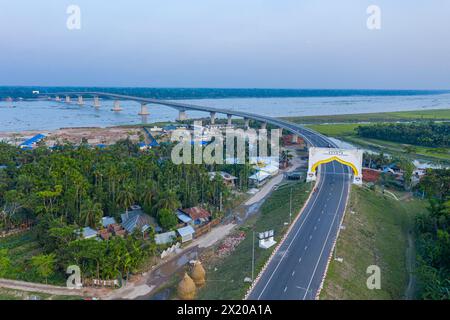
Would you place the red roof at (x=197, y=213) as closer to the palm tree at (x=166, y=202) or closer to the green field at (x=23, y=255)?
the palm tree at (x=166, y=202)

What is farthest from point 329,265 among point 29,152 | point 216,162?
point 29,152

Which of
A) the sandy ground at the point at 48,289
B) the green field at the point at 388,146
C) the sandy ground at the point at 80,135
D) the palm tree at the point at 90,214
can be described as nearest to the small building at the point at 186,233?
the palm tree at the point at 90,214

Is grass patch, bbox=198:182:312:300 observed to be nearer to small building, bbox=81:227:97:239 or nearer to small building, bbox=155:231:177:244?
small building, bbox=155:231:177:244

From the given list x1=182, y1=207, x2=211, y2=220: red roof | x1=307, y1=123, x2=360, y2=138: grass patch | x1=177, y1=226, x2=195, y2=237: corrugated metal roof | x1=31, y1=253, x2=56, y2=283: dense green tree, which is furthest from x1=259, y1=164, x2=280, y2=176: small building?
x1=307, y1=123, x2=360, y2=138: grass patch

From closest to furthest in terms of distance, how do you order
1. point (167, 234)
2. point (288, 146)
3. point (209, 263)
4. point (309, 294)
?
point (309, 294), point (209, 263), point (167, 234), point (288, 146)
